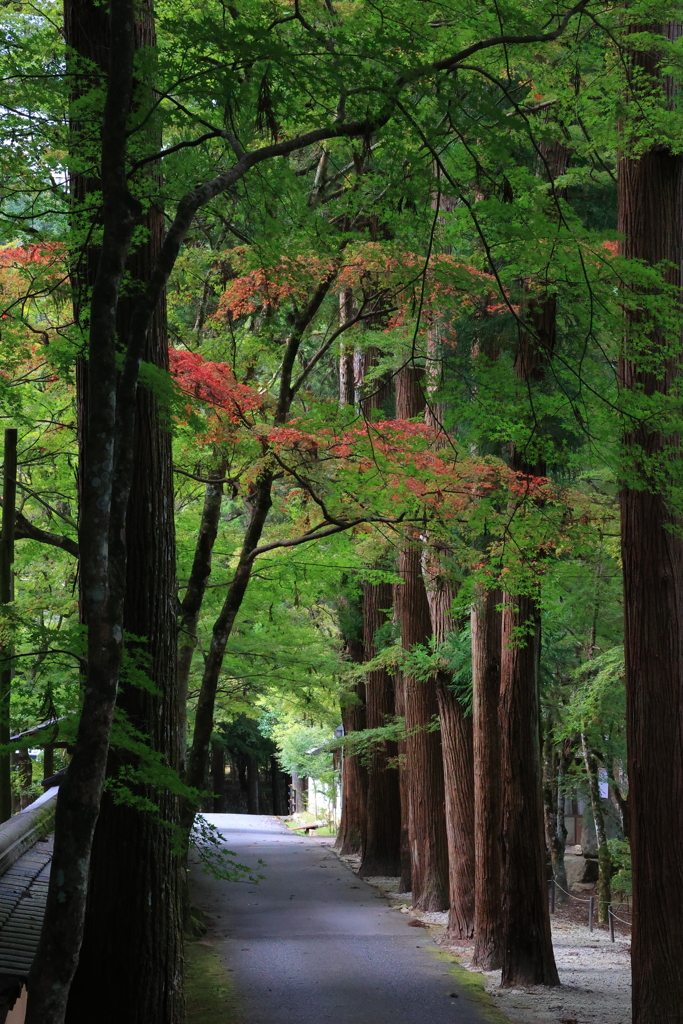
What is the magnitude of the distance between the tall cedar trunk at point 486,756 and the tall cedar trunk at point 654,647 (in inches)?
155

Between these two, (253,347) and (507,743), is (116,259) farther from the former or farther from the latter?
(507,743)

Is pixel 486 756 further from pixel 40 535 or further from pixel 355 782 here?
pixel 355 782

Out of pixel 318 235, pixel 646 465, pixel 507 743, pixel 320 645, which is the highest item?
pixel 318 235

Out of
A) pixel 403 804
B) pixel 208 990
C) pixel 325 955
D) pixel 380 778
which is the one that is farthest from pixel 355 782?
pixel 208 990

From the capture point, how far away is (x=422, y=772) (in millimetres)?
16016

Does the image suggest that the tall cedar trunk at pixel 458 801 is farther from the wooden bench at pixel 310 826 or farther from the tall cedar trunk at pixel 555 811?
the wooden bench at pixel 310 826

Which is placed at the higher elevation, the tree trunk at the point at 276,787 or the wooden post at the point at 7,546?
the wooden post at the point at 7,546

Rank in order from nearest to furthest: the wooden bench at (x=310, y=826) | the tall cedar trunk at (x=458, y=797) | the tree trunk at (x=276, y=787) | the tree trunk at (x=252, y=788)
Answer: the tall cedar trunk at (x=458, y=797)
the wooden bench at (x=310, y=826)
the tree trunk at (x=252, y=788)
the tree trunk at (x=276, y=787)

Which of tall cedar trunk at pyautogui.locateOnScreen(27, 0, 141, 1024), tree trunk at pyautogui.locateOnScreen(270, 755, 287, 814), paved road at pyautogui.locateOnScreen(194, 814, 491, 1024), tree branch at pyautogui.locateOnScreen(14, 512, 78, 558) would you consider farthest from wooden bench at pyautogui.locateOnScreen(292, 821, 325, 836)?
tall cedar trunk at pyautogui.locateOnScreen(27, 0, 141, 1024)

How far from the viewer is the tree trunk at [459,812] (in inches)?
529

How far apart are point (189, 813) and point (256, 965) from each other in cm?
395

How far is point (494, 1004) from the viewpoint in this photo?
9.98 m

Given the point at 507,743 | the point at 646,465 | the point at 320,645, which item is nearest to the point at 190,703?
the point at 320,645

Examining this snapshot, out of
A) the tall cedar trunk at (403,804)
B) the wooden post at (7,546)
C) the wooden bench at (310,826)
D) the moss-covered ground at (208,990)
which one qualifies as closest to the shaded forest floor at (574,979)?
the tall cedar trunk at (403,804)
